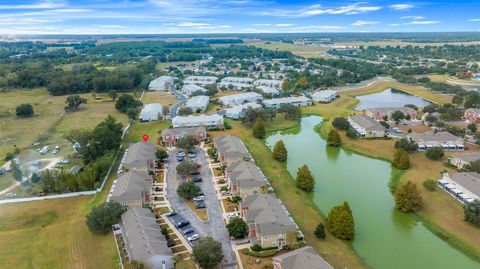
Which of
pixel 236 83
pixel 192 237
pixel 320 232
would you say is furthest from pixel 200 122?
pixel 236 83

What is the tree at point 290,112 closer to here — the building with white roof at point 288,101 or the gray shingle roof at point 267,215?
the building with white roof at point 288,101

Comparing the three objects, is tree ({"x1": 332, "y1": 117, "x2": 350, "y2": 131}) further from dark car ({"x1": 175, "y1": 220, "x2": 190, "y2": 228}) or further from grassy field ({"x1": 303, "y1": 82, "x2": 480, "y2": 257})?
dark car ({"x1": 175, "y1": 220, "x2": 190, "y2": 228})

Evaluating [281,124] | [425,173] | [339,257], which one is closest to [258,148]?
[281,124]

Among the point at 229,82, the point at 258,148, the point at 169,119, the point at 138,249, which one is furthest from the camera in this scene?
the point at 229,82

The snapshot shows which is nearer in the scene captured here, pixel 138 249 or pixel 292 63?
pixel 138 249

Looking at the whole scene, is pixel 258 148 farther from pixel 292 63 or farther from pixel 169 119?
pixel 292 63
